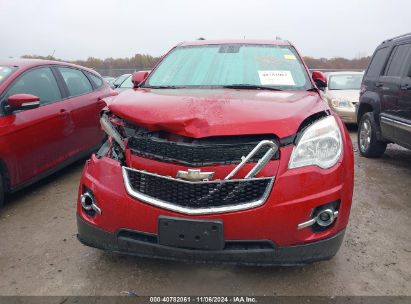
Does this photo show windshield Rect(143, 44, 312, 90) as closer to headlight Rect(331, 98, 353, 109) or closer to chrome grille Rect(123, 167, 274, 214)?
chrome grille Rect(123, 167, 274, 214)

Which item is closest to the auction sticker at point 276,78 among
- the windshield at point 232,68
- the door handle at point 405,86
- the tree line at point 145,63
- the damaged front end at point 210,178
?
the windshield at point 232,68

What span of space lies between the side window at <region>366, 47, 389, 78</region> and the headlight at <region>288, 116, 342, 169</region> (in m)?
3.98

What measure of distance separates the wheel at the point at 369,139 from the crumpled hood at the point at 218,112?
3.57 meters

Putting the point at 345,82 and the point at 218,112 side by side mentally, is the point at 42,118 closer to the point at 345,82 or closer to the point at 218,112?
the point at 218,112

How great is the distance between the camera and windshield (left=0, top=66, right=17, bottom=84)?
Answer: 4078 mm

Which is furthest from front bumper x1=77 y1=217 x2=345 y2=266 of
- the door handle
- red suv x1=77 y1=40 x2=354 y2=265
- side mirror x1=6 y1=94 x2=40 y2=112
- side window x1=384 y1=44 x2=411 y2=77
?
side window x1=384 y1=44 x2=411 y2=77

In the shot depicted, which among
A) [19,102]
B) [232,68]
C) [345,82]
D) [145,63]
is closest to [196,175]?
[232,68]

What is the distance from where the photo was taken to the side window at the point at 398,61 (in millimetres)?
5318

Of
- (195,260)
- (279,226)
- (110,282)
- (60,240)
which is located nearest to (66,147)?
(60,240)

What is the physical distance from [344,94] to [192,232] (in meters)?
8.02

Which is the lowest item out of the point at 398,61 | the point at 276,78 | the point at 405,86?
the point at 405,86

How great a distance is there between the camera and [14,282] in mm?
2701

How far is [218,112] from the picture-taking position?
250 cm

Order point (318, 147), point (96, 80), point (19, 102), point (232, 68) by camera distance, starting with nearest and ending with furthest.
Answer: point (318, 147)
point (232, 68)
point (19, 102)
point (96, 80)
